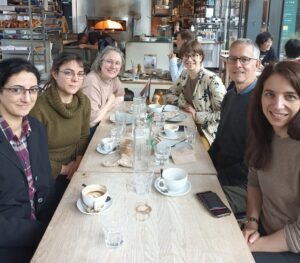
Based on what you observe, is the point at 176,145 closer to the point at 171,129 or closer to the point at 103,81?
the point at 171,129

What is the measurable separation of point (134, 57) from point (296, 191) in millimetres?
3365

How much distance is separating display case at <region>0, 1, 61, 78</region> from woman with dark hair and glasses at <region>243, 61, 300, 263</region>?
3285 mm

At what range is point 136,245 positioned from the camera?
1.06 m

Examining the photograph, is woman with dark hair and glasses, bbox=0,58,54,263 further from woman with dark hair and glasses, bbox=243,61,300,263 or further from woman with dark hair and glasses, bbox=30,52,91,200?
woman with dark hair and glasses, bbox=243,61,300,263

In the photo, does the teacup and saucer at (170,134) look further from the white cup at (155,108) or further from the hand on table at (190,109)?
the hand on table at (190,109)

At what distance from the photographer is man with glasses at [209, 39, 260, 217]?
194 cm

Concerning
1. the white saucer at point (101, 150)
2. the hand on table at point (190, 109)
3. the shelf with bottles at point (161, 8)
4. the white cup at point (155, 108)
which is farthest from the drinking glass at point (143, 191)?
the shelf with bottles at point (161, 8)

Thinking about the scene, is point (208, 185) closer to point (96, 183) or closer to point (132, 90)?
point (96, 183)

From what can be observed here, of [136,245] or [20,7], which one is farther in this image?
[20,7]

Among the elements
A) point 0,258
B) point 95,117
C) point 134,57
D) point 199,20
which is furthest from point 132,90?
point 199,20

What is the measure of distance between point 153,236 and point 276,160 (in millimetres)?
588

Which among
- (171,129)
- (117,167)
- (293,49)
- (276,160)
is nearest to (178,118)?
(171,129)

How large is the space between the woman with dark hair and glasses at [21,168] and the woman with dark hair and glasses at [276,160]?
0.89 m

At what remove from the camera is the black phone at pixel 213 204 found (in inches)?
48.2
